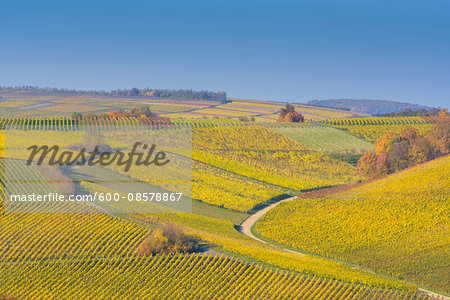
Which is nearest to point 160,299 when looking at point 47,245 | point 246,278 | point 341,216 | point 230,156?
point 246,278

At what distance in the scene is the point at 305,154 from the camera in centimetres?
8362

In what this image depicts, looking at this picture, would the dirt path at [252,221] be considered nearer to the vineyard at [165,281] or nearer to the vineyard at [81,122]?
the vineyard at [165,281]

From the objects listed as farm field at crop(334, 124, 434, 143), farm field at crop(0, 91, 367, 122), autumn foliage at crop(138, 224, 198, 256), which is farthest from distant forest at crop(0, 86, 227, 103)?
autumn foliage at crop(138, 224, 198, 256)

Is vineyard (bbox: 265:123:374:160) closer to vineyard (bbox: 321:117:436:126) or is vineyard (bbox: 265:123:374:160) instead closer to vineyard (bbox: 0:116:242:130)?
vineyard (bbox: 321:117:436:126)

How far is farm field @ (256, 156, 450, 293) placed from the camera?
141 feet

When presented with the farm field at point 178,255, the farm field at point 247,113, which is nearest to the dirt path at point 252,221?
the farm field at point 178,255

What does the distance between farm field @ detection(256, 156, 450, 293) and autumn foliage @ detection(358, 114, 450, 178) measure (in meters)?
12.8

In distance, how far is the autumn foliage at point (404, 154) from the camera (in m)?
76.5

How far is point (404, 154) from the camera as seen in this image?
77625 mm
